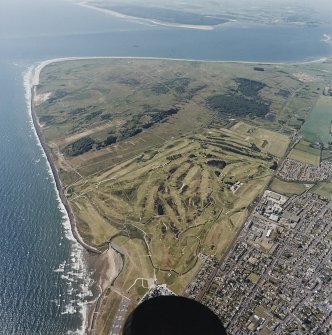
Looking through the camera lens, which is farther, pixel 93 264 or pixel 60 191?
pixel 60 191

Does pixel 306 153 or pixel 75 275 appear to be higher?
pixel 306 153

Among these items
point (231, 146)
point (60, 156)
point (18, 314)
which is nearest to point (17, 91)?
point (60, 156)

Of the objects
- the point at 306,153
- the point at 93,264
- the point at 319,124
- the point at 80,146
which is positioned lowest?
the point at 93,264

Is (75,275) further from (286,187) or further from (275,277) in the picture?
(286,187)

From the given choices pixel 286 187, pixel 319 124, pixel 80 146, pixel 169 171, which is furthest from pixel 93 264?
pixel 319 124

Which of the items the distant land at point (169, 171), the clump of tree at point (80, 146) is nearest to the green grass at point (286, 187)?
the distant land at point (169, 171)

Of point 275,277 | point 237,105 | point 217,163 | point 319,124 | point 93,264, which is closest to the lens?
point 275,277

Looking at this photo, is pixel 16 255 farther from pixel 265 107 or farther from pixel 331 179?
pixel 265 107

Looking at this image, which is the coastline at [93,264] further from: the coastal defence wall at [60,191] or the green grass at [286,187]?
the green grass at [286,187]
